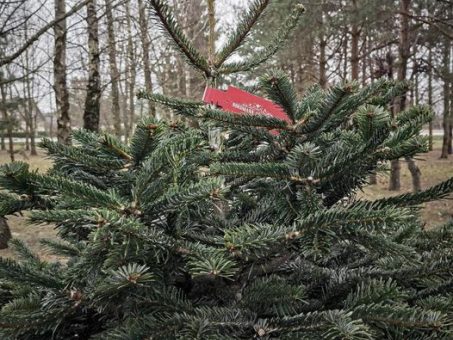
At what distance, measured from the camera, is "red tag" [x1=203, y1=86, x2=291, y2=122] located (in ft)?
4.00

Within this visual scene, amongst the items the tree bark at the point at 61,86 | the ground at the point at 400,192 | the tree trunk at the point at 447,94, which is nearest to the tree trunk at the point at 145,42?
the tree bark at the point at 61,86

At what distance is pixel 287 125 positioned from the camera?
0.99 metres

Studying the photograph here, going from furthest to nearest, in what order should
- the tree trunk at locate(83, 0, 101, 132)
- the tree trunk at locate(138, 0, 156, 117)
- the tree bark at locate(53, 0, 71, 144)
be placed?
the tree trunk at locate(138, 0, 156, 117) < the tree trunk at locate(83, 0, 101, 132) < the tree bark at locate(53, 0, 71, 144)

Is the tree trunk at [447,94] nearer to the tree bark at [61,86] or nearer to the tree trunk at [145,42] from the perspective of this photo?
the tree trunk at [145,42]

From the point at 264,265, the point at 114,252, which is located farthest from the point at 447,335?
the point at 114,252

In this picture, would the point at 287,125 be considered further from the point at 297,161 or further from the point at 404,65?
the point at 404,65

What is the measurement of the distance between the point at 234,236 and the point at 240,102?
61 centimetres

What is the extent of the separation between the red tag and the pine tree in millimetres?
147

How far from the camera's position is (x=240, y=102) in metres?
1.23

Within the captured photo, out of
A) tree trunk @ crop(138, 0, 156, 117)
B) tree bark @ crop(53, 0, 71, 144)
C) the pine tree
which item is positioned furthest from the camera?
tree trunk @ crop(138, 0, 156, 117)

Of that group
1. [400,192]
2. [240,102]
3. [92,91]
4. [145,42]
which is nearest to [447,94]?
[400,192]

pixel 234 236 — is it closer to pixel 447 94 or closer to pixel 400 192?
pixel 400 192

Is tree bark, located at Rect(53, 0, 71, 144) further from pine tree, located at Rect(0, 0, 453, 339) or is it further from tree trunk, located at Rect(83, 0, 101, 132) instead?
pine tree, located at Rect(0, 0, 453, 339)

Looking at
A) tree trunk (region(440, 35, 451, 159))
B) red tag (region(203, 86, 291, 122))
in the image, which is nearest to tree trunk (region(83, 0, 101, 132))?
red tag (region(203, 86, 291, 122))
